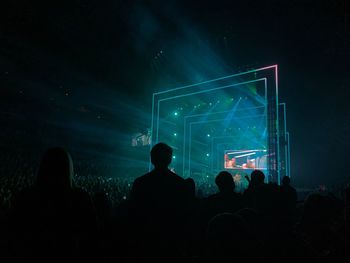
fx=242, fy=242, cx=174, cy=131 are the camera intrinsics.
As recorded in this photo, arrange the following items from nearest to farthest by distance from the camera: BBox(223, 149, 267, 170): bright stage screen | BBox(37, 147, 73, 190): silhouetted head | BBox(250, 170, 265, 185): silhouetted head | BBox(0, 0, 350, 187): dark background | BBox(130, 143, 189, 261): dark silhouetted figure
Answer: BBox(37, 147, 73, 190): silhouetted head < BBox(130, 143, 189, 261): dark silhouetted figure < BBox(250, 170, 265, 185): silhouetted head < BBox(0, 0, 350, 187): dark background < BBox(223, 149, 267, 170): bright stage screen

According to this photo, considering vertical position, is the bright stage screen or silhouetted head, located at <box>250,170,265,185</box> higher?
the bright stage screen

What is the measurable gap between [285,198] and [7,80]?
19.4m

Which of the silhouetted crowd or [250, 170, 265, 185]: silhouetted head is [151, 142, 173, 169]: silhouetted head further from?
[250, 170, 265, 185]: silhouetted head

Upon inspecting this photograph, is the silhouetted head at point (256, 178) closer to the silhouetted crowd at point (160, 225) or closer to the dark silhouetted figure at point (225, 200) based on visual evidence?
the silhouetted crowd at point (160, 225)

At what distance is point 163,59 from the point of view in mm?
14633

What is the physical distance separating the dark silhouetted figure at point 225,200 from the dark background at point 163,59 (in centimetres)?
834

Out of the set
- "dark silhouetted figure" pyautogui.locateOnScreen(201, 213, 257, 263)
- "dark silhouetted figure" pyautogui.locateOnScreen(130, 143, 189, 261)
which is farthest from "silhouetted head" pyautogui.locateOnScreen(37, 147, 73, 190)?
"dark silhouetted figure" pyautogui.locateOnScreen(201, 213, 257, 263)

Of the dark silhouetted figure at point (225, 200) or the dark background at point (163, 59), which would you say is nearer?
the dark silhouetted figure at point (225, 200)

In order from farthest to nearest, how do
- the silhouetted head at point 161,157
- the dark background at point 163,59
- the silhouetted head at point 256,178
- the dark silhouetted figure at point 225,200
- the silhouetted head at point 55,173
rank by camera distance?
the dark background at point 163,59 < the silhouetted head at point 256,178 < the dark silhouetted figure at point 225,200 < the silhouetted head at point 161,157 < the silhouetted head at point 55,173

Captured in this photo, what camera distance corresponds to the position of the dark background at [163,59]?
10.5 meters

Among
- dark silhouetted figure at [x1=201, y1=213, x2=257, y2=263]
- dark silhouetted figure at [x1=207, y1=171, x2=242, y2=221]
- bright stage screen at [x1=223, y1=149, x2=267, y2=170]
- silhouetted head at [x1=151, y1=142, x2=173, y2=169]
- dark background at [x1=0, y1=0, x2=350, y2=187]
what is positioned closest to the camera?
dark silhouetted figure at [x1=201, y1=213, x2=257, y2=263]

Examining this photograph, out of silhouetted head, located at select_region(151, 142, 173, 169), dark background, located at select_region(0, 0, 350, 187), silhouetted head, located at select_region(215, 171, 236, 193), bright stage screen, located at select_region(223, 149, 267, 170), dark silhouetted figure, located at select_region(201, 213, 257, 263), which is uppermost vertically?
dark background, located at select_region(0, 0, 350, 187)

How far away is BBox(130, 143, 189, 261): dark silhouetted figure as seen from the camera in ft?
9.06

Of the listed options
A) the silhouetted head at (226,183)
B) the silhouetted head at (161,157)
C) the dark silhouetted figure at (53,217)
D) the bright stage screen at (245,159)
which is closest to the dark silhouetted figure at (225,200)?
the silhouetted head at (226,183)
